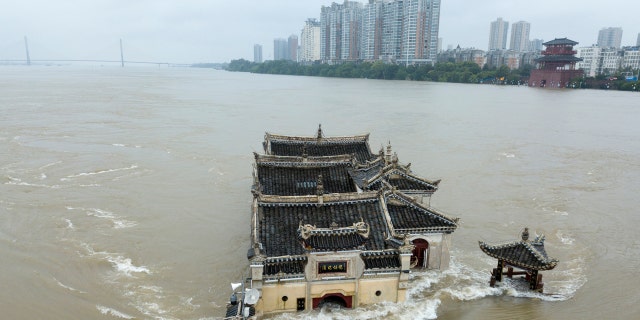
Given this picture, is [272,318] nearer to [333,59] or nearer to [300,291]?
[300,291]

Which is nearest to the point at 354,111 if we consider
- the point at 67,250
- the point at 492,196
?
the point at 492,196

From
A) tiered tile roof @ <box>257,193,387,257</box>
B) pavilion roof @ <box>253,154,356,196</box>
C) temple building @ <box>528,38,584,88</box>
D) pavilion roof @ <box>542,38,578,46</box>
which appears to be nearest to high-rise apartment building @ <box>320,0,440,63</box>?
temple building @ <box>528,38,584,88</box>

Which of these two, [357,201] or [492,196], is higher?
[357,201]

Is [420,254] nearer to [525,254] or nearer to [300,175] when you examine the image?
[525,254]

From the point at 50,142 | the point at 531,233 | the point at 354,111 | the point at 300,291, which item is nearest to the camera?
the point at 300,291

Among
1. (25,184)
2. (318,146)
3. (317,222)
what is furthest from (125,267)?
(25,184)

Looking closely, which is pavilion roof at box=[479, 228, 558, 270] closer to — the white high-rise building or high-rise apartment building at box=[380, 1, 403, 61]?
high-rise apartment building at box=[380, 1, 403, 61]
